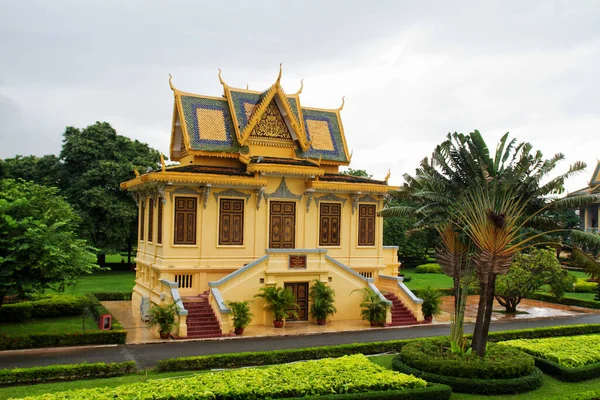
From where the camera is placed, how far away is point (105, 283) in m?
36.3

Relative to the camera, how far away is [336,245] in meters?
26.3

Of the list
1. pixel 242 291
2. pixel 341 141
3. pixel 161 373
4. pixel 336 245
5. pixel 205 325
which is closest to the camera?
pixel 161 373

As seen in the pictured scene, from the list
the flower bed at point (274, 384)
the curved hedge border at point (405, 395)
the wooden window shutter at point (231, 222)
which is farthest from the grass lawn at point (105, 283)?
the curved hedge border at point (405, 395)

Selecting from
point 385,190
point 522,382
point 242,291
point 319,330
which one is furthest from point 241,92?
point 522,382

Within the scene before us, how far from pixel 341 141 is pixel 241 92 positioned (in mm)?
5773

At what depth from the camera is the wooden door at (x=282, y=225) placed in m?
25.1

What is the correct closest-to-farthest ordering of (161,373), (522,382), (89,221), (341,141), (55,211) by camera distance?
(522,382), (161,373), (55,211), (341,141), (89,221)

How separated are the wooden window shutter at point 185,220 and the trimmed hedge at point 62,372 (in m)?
8.98

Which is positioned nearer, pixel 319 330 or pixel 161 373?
pixel 161 373

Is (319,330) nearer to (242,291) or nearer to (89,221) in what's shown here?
(242,291)

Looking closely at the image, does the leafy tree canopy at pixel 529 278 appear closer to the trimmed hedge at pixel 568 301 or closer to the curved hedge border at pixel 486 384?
the trimmed hedge at pixel 568 301

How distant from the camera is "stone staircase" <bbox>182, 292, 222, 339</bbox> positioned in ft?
66.4

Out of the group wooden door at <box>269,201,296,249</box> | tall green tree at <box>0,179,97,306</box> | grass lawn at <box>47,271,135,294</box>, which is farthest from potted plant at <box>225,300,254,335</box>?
grass lawn at <box>47,271,135,294</box>

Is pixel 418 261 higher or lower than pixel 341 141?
lower
